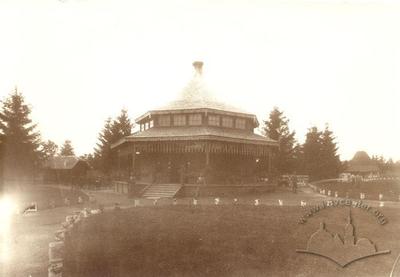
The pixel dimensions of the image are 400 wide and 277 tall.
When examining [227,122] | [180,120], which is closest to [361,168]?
[227,122]

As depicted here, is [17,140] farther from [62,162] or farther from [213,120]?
[62,162]

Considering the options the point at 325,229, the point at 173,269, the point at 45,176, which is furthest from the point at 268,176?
the point at 45,176

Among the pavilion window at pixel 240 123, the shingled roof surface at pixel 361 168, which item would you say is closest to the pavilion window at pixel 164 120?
the pavilion window at pixel 240 123

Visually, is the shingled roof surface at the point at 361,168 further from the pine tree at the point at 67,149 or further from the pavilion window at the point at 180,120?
the pine tree at the point at 67,149

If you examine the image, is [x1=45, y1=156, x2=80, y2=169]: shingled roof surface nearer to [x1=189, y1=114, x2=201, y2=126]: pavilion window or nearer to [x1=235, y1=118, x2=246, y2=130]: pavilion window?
[x1=189, y1=114, x2=201, y2=126]: pavilion window

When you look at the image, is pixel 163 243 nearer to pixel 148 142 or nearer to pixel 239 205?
pixel 239 205
